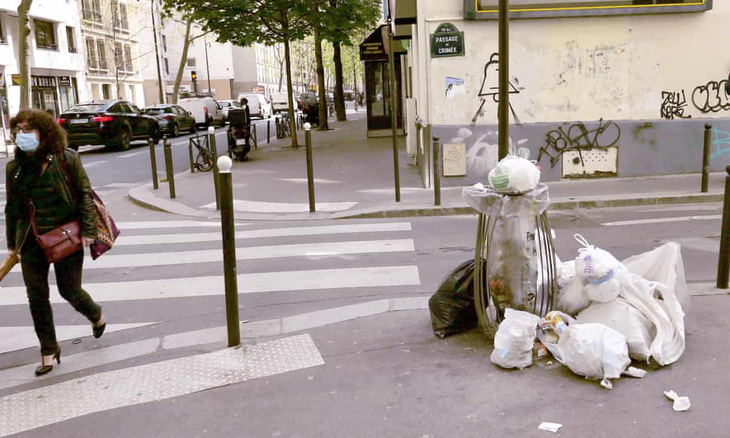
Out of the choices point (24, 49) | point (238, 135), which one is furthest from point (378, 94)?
point (24, 49)

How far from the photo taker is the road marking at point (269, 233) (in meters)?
8.58

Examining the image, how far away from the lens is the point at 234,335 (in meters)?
4.63

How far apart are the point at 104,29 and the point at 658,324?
53960 mm

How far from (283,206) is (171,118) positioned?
67.5 ft

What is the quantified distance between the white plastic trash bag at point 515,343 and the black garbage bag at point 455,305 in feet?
1.62

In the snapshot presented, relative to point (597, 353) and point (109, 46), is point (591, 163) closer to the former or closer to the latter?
point (597, 353)

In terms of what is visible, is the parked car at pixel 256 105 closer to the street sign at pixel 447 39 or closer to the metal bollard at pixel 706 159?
the street sign at pixel 447 39

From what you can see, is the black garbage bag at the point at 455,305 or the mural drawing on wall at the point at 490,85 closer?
the black garbage bag at the point at 455,305

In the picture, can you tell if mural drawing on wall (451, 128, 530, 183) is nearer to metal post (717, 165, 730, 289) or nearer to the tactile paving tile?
metal post (717, 165, 730, 289)

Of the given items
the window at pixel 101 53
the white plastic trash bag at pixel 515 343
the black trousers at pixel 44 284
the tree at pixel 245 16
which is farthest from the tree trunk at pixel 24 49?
the window at pixel 101 53

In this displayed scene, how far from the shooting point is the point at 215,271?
22.8ft

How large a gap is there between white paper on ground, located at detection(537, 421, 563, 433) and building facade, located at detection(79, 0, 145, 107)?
49.2 meters

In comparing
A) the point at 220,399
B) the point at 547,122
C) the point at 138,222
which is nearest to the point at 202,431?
the point at 220,399

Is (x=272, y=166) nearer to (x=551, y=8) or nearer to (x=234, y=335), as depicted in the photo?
(x=551, y=8)
